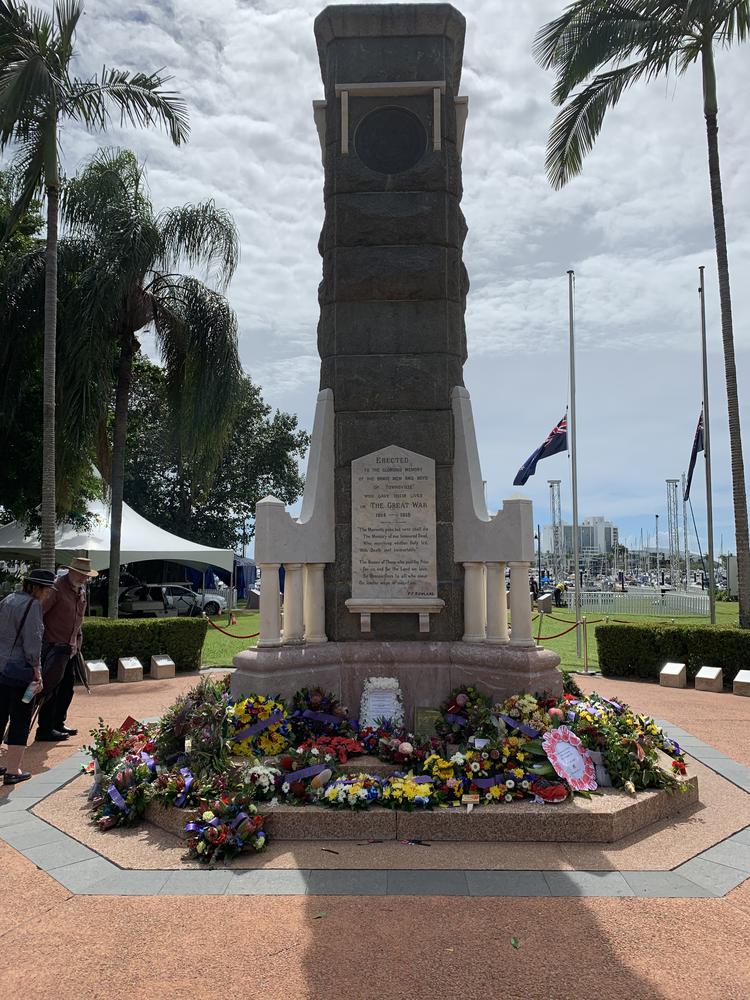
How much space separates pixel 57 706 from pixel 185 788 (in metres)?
3.61

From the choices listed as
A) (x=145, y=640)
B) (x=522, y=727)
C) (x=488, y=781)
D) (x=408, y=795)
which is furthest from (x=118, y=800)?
(x=145, y=640)

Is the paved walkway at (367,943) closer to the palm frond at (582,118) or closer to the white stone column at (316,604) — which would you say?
the white stone column at (316,604)

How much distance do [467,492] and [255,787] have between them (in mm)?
3409

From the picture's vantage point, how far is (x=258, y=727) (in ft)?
19.6

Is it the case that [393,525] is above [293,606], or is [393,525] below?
above

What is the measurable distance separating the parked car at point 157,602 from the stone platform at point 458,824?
810 inches

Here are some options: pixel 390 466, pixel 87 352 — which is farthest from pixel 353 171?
pixel 87 352

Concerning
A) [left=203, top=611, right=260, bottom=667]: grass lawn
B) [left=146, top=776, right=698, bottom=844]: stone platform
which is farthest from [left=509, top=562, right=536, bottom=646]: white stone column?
[left=203, top=611, right=260, bottom=667]: grass lawn

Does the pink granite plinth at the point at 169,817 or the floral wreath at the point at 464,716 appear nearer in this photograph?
the pink granite plinth at the point at 169,817

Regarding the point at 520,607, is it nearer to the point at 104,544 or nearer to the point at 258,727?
the point at 258,727

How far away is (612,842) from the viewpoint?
4855 mm

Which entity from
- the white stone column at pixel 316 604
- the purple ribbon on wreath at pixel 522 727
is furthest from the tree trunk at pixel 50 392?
the purple ribbon on wreath at pixel 522 727

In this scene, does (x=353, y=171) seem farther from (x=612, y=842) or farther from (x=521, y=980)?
(x=521, y=980)

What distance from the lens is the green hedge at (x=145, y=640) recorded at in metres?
13.1
